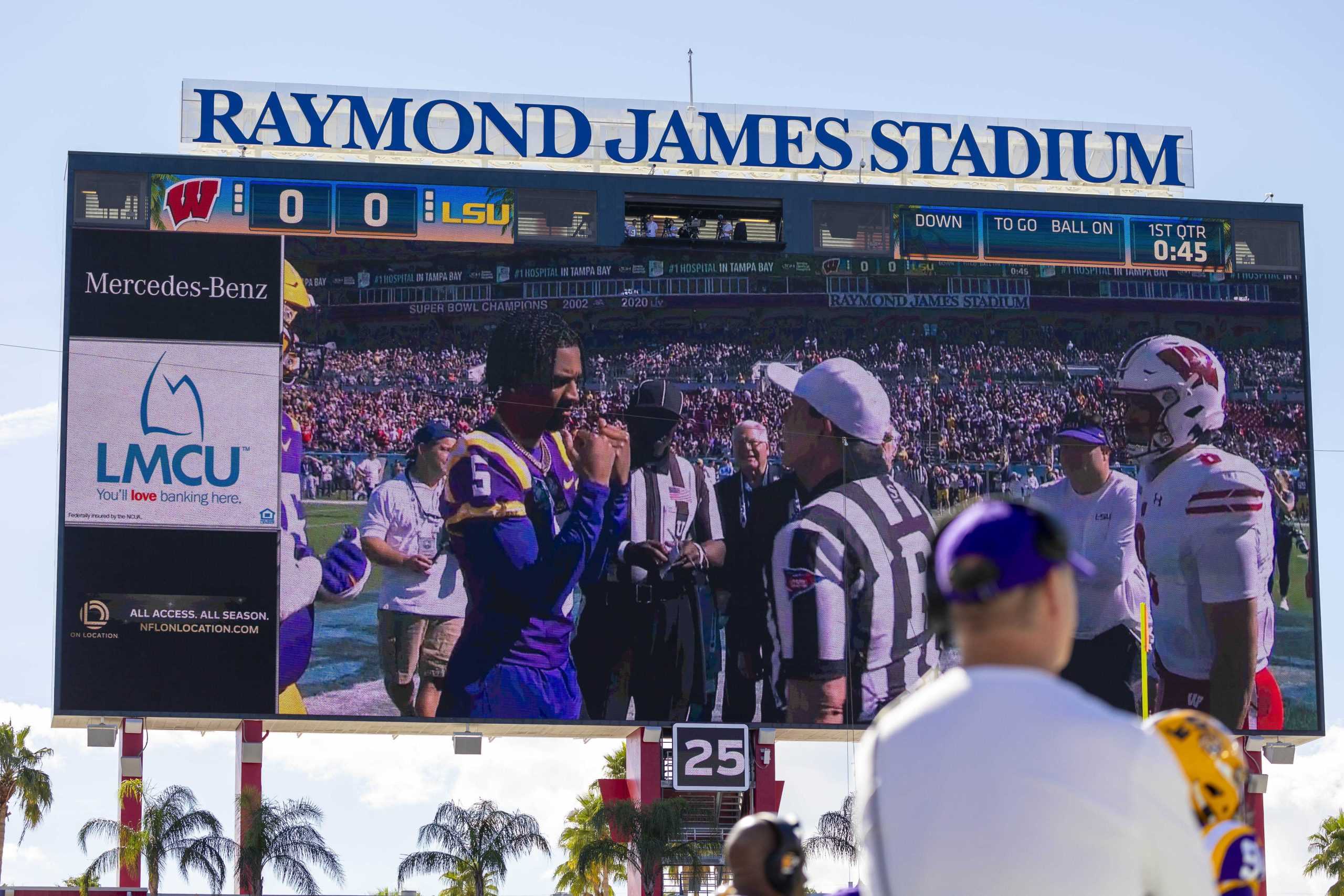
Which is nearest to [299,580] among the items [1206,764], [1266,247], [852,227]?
[852,227]

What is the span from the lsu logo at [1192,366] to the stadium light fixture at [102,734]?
18810mm

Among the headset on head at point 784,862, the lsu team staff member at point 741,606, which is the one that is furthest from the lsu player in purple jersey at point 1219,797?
the lsu team staff member at point 741,606

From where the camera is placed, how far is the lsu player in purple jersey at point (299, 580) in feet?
107

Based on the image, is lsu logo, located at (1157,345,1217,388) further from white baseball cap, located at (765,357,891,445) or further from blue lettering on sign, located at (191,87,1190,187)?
white baseball cap, located at (765,357,891,445)

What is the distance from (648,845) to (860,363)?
887 cm

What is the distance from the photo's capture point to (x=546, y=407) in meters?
33.7

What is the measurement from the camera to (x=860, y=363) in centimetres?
3522

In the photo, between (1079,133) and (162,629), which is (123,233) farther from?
(1079,133)

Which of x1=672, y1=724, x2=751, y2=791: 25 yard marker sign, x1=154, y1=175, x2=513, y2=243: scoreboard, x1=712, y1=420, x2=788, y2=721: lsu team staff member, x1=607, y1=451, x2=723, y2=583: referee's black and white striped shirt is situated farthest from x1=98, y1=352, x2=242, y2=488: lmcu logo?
x1=672, y1=724, x2=751, y2=791: 25 yard marker sign

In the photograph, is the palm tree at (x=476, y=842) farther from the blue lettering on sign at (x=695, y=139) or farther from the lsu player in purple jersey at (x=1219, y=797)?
the lsu player in purple jersey at (x=1219, y=797)

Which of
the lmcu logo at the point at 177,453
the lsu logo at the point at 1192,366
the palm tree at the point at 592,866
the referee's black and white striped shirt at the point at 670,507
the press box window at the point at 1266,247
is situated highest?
the press box window at the point at 1266,247

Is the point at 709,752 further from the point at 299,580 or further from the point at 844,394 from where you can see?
the point at 299,580

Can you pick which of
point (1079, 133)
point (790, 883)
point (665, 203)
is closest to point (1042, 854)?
point (790, 883)

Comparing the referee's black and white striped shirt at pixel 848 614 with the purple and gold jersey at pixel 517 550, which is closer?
the purple and gold jersey at pixel 517 550
